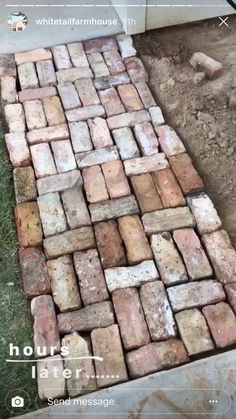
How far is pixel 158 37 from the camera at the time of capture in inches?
101

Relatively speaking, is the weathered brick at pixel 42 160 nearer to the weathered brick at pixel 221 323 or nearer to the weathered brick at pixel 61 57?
the weathered brick at pixel 61 57

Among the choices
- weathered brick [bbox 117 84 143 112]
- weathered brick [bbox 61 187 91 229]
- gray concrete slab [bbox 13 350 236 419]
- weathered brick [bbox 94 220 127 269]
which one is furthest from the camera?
weathered brick [bbox 117 84 143 112]

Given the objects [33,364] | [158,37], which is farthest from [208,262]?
[158,37]

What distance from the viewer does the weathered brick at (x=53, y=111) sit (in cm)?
221

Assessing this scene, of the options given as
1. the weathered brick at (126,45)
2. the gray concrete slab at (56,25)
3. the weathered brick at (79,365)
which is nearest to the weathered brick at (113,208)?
the weathered brick at (79,365)

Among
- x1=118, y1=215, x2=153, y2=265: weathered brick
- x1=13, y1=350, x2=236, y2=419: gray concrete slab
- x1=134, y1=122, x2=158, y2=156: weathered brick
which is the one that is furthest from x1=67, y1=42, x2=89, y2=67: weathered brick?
x1=13, y1=350, x2=236, y2=419: gray concrete slab

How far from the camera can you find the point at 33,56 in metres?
2.45

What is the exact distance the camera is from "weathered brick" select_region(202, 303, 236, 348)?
5.24 feet

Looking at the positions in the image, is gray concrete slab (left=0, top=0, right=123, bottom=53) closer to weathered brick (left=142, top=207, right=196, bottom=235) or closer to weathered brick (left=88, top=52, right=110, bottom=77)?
weathered brick (left=88, top=52, right=110, bottom=77)

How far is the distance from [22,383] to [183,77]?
1.44 meters

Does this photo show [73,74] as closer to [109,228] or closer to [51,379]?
[109,228]

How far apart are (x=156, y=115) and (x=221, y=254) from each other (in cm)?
70

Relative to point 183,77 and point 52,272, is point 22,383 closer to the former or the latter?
point 52,272

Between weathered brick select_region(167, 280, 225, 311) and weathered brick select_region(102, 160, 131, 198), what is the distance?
429 mm
